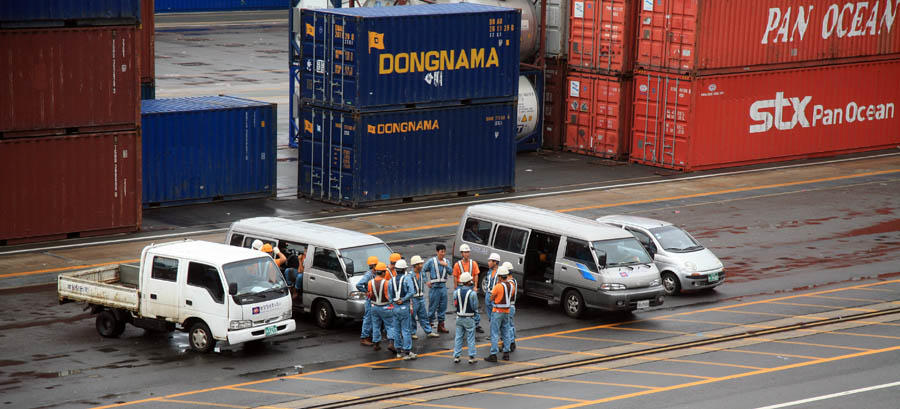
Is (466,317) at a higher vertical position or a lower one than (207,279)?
lower

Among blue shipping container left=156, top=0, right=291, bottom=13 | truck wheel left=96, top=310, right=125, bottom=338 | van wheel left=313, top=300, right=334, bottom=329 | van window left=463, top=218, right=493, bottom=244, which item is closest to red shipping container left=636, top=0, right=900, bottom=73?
van window left=463, top=218, right=493, bottom=244

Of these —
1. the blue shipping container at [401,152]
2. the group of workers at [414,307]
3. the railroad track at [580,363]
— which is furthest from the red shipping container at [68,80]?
the railroad track at [580,363]

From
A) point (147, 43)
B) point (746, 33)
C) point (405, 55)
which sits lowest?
point (147, 43)

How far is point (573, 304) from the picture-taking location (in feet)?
81.9

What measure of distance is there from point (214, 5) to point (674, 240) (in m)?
62.2

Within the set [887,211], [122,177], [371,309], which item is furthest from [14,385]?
[887,211]

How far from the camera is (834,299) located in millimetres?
26641

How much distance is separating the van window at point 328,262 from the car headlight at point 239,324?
228 cm

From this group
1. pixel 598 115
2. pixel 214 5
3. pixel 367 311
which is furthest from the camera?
pixel 214 5

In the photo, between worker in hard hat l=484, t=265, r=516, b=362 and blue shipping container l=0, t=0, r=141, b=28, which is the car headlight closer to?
worker in hard hat l=484, t=265, r=516, b=362

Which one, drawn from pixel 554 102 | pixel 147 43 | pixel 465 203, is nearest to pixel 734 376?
pixel 465 203

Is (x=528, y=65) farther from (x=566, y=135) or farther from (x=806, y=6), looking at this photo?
(x=806, y=6)

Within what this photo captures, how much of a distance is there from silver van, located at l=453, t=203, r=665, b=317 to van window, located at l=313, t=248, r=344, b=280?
3810mm

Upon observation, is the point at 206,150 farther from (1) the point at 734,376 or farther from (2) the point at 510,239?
(1) the point at 734,376
